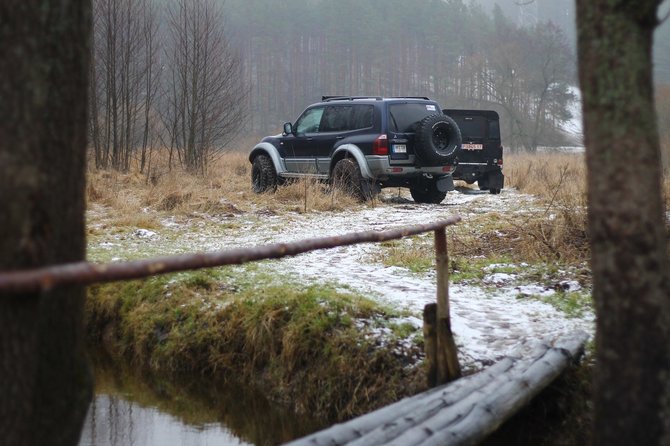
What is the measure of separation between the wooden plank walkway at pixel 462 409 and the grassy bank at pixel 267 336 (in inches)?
28.3

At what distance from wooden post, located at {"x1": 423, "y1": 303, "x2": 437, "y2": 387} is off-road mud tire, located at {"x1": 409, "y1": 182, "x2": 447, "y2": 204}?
35.7ft

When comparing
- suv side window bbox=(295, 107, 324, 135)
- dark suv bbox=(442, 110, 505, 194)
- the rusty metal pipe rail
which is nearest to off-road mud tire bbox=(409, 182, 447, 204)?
suv side window bbox=(295, 107, 324, 135)

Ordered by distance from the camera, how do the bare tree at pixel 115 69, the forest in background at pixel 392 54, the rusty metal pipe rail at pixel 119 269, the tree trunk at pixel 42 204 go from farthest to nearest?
the forest in background at pixel 392 54, the bare tree at pixel 115 69, the tree trunk at pixel 42 204, the rusty metal pipe rail at pixel 119 269

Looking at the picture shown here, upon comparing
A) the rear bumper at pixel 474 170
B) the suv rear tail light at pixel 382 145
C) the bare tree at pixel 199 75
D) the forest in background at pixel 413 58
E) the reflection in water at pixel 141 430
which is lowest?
the reflection in water at pixel 141 430

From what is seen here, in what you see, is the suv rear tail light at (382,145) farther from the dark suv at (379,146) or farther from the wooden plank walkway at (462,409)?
the wooden plank walkway at (462,409)

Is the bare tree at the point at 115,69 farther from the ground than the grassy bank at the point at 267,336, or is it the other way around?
the bare tree at the point at 115,69

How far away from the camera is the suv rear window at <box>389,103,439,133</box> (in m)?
14.4

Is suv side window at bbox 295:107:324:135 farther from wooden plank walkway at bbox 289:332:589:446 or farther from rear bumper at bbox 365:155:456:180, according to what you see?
wooden plank walkway at bbox 289:332:589:446

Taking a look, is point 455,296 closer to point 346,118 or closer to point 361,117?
point 361,117

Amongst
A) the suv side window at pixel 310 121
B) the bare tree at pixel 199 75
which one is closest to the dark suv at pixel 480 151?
the suv side window at pixel 310 121

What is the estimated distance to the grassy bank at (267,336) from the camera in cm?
532

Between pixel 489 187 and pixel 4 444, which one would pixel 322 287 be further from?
pixel 489 187

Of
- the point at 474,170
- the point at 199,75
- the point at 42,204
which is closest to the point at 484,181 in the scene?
the point at 474,170

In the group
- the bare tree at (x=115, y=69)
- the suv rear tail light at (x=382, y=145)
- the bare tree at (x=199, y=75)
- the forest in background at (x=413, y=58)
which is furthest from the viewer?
the forest in background at (x=413, y=58)
